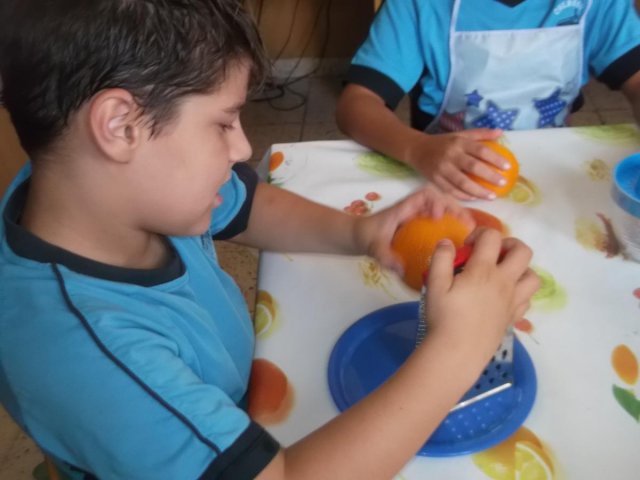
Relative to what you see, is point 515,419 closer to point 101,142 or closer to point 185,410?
point 185,410

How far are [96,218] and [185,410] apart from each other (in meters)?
0.20

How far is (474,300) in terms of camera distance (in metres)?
0.53

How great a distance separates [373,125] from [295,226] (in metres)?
0.24

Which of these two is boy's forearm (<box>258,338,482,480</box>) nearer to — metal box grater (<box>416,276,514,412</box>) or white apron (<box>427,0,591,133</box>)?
metal box grater (<box>416,276,514,412</box>)

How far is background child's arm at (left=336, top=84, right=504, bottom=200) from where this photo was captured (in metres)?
0.77

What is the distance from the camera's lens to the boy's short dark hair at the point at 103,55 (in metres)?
0.47

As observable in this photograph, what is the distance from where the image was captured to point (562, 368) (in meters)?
0.58

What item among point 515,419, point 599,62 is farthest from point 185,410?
point 599,62

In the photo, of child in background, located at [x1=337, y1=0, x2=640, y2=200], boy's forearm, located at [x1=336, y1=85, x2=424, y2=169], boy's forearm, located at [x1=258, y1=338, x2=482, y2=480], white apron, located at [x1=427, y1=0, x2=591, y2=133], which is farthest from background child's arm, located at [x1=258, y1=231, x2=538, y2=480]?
white apron, located at [x1=427, y1=0, x2=591, y2=133]

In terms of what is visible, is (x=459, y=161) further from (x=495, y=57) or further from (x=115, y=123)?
(x=115, y=123)

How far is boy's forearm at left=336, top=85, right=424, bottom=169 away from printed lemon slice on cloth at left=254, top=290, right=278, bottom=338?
0.31 metres

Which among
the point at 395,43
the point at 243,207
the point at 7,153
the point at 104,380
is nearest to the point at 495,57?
the point at 395,43

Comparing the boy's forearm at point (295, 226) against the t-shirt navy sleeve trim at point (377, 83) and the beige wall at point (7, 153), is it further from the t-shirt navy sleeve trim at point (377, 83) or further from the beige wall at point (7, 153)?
the beige wall at point (7, 153)

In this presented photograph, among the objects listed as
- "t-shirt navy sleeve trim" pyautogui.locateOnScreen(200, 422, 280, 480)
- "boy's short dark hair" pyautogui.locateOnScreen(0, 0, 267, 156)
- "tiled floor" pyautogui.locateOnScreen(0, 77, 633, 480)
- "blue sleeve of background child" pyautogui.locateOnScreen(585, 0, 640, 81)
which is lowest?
"tiled floor" pyautogui.locateOnScreen(0, 77, 633, 480)
